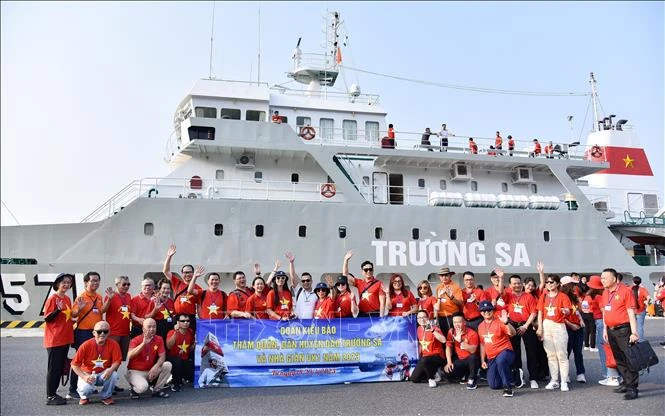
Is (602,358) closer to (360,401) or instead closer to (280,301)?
(360,401)

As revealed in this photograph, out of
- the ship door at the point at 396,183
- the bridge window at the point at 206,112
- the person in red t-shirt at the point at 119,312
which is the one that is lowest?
the person in red t-shirt at the point at 119,312

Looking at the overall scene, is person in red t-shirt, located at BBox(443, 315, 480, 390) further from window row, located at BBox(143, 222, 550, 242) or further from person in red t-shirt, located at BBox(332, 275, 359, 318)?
window row, located at BBox(143, 222, 550, 242)

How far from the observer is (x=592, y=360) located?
8992mm

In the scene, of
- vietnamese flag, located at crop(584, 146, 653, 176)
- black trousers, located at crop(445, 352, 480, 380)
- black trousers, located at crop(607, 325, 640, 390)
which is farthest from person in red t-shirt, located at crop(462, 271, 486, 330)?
vietnamese flag, located at crop(584, 146, 653, 176)

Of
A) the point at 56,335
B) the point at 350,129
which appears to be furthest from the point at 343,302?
the point at 350,129

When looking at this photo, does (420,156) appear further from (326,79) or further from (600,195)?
(600,195)

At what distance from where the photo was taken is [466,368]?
22.7 ft

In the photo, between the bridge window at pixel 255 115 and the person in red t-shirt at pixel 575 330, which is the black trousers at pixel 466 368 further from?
the bridge window at pixel 255 115

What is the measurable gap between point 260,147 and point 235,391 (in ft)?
29.2

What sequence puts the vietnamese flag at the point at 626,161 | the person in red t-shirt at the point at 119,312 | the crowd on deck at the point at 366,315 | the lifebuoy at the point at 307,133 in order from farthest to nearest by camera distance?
1. the vietnamese flag at the point at 626,161
2. the lifebuoy at the point at 307,133
3. the person in red t-shirt at the point at 119,312
4. the crowd on deck at the point at 366,315

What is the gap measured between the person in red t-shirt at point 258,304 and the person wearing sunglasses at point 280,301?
0.42 ft

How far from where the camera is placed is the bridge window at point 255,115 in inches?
613

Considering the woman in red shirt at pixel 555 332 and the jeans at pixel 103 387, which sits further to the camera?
the woman in red shirt at pixel 555 332

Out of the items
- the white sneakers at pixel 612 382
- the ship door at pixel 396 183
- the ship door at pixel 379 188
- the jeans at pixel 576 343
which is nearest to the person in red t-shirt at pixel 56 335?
the jeans at pixel 576 343
